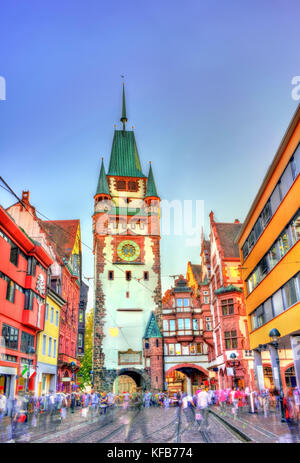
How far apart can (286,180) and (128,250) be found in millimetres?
36720

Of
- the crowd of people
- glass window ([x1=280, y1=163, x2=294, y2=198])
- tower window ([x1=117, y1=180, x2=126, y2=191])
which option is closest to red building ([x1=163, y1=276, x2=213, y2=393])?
the crowd of people

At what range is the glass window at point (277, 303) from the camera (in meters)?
23.2

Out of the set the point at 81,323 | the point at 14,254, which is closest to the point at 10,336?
the point at 14,254

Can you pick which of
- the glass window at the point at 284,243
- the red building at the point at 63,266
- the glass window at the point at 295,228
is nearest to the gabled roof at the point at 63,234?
the red building at the point at 63,266

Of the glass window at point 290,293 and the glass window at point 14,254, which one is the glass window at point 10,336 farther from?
the glass window at point 290,293

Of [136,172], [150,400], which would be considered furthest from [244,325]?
[136,172]

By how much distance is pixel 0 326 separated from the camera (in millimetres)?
24906

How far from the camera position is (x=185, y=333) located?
5481cm

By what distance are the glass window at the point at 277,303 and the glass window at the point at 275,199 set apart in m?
4.56

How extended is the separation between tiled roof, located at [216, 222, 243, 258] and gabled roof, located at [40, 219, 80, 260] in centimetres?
1663

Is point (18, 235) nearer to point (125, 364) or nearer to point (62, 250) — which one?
point (62, 250)

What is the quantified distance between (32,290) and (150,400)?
69.0 feet

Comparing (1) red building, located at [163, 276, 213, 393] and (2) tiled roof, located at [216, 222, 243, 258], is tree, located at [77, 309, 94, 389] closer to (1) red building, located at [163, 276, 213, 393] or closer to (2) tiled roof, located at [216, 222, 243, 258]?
(1) red building, located at [163, 276, 213, 393]
